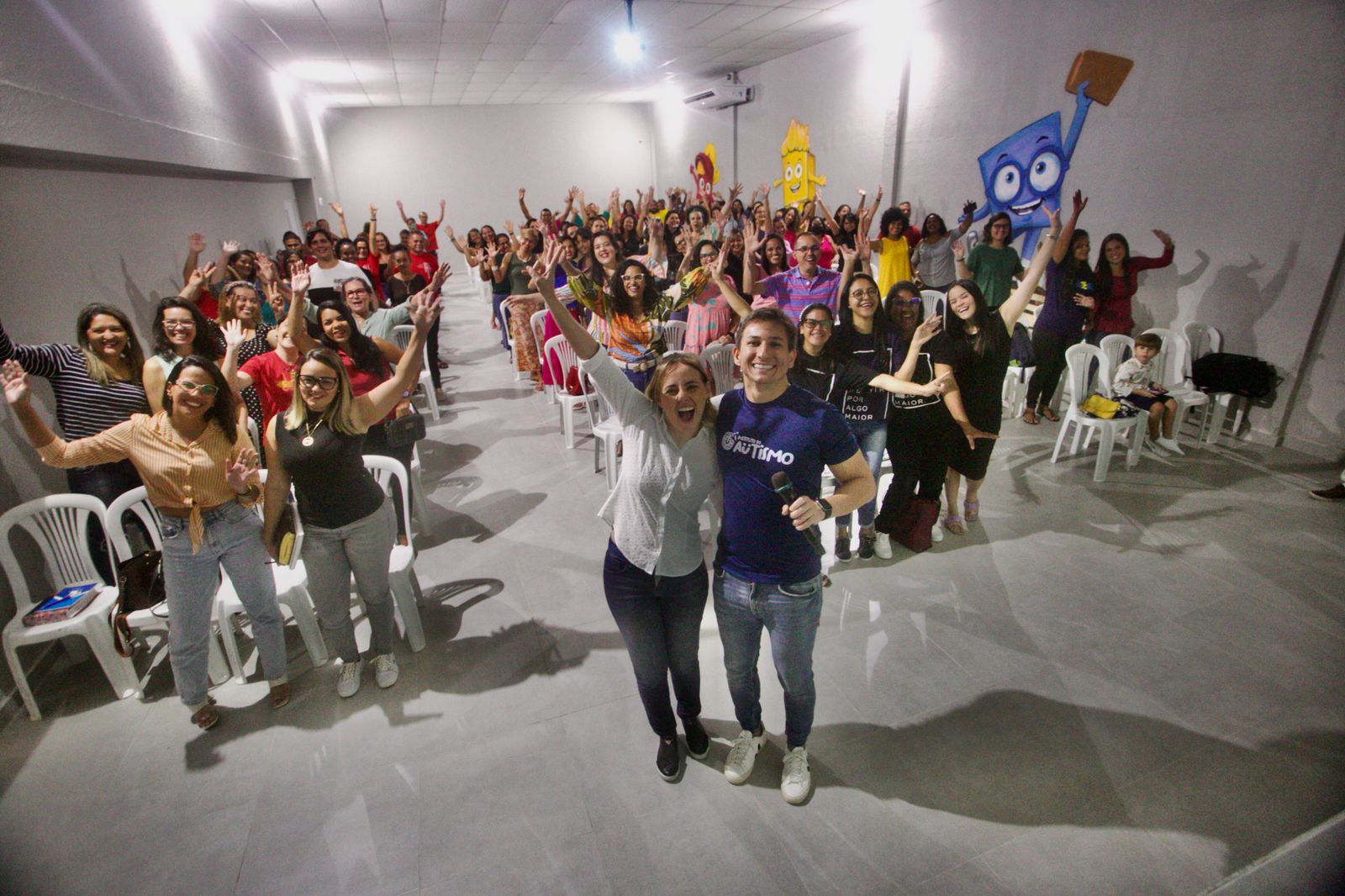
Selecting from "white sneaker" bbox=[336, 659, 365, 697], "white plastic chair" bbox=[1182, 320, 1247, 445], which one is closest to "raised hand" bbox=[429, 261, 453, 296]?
"white sneaker" bbox=[336, 659, 365, 697]

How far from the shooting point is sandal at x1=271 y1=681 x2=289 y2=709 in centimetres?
246

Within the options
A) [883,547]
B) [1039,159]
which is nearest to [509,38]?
[1039,159]

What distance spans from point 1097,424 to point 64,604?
565cm

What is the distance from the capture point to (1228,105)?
168 inches

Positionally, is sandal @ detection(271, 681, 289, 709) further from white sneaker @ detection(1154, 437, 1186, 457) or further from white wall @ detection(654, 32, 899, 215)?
white wall @ detection(654, 32, 899, 215)

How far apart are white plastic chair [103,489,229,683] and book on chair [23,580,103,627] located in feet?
0.58

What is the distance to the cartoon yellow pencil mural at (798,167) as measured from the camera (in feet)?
31.6

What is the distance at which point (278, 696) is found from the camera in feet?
8.07

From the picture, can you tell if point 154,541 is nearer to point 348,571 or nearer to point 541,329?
point 348,571

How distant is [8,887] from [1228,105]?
7.39 meters

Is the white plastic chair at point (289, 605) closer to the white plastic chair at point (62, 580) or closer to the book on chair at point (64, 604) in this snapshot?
the white plastic chair at point (62, 580)

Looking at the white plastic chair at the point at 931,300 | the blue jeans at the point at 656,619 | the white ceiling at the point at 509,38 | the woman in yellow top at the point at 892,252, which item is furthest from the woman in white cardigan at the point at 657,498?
the white ceiling at the point at 509,38

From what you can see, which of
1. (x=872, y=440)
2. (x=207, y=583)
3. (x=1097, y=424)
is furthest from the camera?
(x=1097, y=424)

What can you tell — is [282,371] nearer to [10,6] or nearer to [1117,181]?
[10,6]
